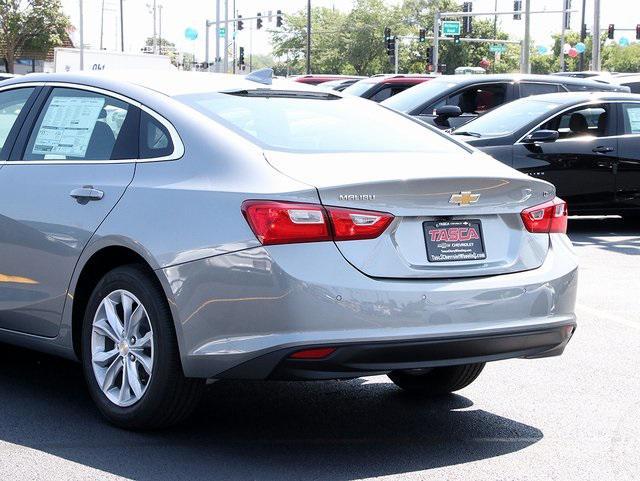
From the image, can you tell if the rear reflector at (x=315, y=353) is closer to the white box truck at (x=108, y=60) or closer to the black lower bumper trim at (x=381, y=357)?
the black lower bumper trim at (x=381, y=357)

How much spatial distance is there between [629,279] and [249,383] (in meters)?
5.08

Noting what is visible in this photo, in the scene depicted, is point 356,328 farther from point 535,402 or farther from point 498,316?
point 535,402

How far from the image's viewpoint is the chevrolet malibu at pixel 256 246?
4.80 metres

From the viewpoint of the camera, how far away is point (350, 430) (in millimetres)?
5566

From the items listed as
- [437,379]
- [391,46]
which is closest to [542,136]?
[437,379]

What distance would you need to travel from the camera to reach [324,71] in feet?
347

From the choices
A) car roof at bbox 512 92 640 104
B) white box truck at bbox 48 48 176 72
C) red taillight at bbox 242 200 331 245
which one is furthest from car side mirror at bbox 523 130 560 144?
white box truck at bbox 48 48 176 72

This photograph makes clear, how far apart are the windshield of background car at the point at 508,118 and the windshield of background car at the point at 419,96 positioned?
6.12 feet

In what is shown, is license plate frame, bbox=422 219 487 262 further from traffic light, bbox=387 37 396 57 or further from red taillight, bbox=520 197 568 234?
traffic light, bbox=387 37 396 57

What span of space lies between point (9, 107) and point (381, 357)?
2.73 meters

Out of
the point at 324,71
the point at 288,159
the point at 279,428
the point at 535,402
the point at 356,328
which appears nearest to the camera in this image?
the point at 356,328

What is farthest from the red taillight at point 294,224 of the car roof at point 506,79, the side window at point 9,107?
the car roof at point 506,79

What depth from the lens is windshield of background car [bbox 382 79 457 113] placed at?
1687 cm

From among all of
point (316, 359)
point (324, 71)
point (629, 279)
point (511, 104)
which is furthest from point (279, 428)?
point (324, 71)
